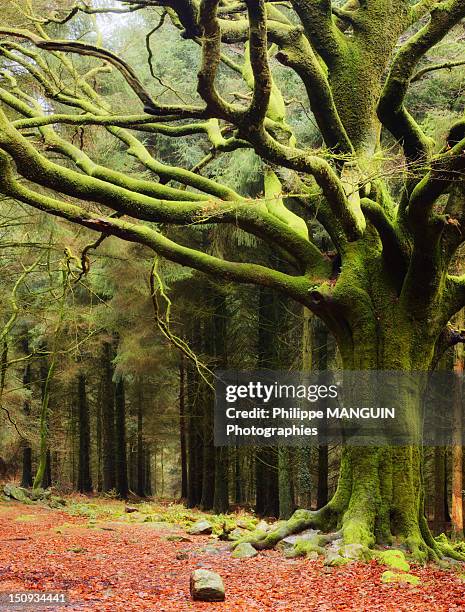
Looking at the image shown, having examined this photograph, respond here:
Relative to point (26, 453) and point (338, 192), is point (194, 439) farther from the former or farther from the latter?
point (338, 192)

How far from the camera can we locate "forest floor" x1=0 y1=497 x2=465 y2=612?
18.4 ft

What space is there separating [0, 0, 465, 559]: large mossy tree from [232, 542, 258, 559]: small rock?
0.24 m

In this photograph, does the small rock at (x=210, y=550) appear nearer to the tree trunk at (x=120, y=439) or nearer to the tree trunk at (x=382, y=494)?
the tree trunk at (x=382, y=494)

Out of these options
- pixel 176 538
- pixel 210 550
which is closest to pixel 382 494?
pixel 210 550

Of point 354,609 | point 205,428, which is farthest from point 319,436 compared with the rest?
point 354,609

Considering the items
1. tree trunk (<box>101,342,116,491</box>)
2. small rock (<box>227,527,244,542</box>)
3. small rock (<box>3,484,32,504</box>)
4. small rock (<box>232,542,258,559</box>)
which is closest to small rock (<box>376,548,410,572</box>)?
small rock (<box>232,542,258,559</box>)

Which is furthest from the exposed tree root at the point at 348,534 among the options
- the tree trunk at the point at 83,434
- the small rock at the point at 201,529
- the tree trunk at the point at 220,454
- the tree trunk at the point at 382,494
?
the tree trunk at the point at 83,434

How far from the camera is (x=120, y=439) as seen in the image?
22406 millimetres

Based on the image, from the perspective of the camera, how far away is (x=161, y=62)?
16594mm

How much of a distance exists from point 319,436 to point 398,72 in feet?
32.2

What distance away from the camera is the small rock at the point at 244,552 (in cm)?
796

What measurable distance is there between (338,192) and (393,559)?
423 cm

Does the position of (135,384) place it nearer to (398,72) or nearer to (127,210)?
(127,210)

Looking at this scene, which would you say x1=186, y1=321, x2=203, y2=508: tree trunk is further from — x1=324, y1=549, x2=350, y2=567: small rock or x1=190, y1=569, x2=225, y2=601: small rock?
x1=190, y1=569, x2=225, y2=601: small rock
